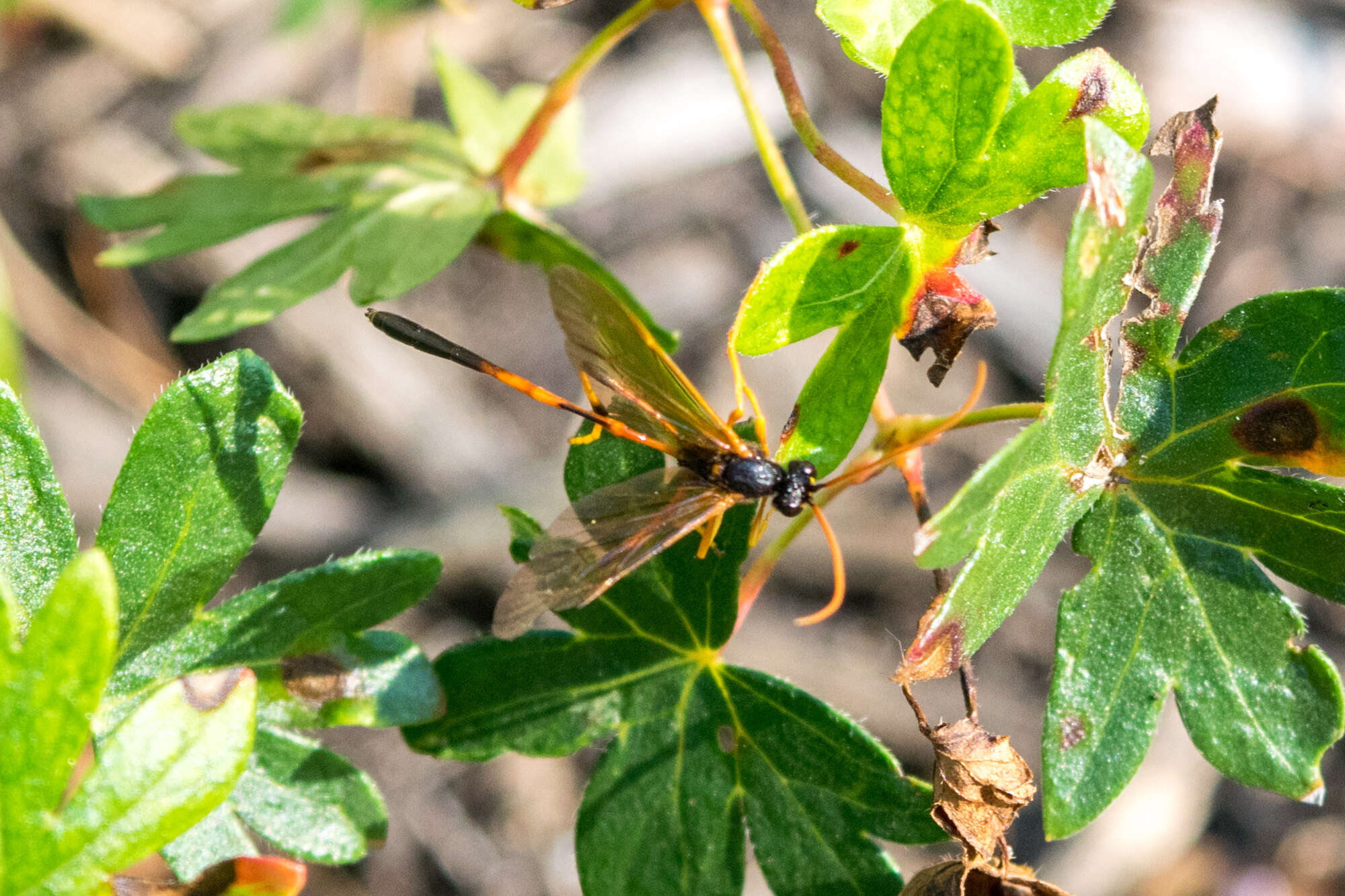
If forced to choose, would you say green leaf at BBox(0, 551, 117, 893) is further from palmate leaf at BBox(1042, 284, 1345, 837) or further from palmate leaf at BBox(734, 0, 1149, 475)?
palmate leaf at BBox(1042, 284, 1345, 837)

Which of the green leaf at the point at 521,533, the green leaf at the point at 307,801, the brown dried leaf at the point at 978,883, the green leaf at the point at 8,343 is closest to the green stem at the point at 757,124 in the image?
the green leaf at the point at 521,533

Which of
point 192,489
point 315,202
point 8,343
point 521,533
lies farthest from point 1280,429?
point 8,343

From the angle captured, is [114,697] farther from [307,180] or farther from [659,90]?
[659,90]

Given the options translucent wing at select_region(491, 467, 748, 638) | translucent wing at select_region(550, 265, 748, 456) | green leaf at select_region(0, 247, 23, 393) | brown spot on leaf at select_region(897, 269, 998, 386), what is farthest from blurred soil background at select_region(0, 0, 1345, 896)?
brown spot on leaf at select_region(897, 269, 998, 386)

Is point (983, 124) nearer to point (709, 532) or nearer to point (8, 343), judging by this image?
point (709, 532)

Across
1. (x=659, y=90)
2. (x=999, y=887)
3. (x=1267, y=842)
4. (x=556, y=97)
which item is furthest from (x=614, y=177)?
(x=1267, y=842)

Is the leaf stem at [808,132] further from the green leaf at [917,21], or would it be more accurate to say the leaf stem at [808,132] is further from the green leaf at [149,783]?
the green leaf at [149,783]
